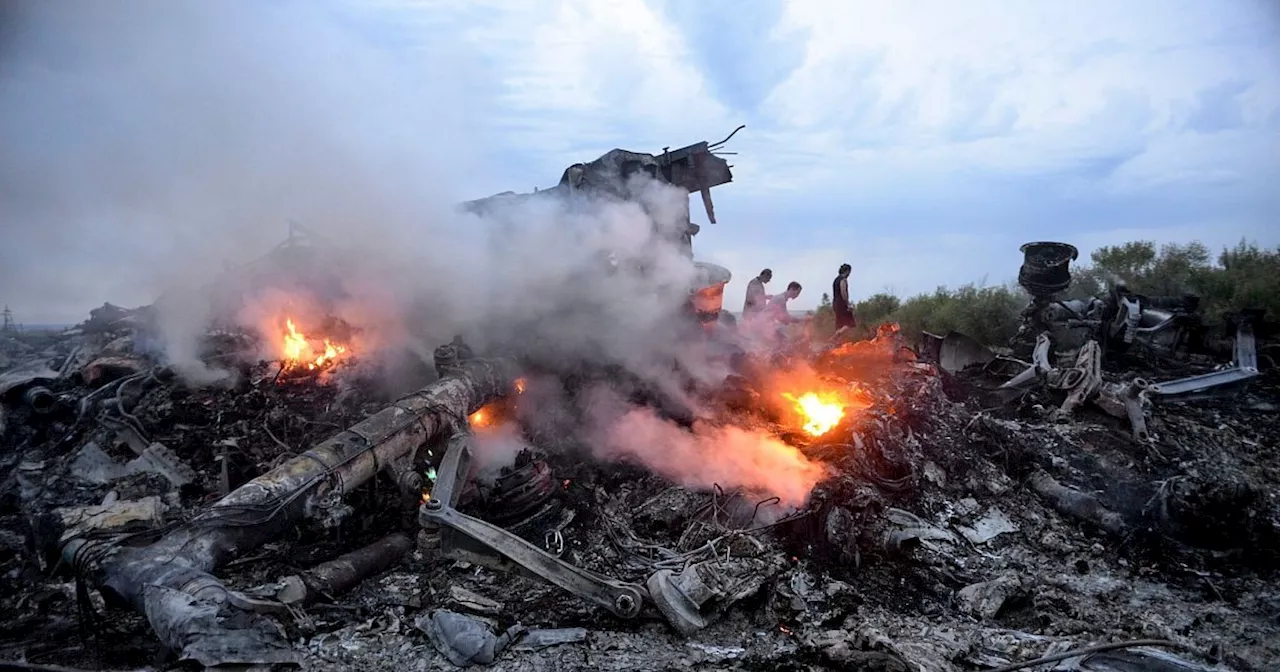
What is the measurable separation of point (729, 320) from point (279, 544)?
28.9ft

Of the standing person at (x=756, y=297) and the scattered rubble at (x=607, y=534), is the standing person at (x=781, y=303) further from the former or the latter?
the scattered rubble at (x=607, y=534)

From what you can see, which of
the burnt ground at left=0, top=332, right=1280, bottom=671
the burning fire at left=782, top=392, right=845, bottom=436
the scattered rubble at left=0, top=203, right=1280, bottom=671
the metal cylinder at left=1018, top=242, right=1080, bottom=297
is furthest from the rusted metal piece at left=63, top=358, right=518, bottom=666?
the metal cylinder at left=1018, top=242, right=1080, bottom=297

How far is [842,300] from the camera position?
1340 centimetres

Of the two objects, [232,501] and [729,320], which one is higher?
[729,320]

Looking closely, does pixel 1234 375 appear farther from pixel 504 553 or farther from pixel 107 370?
pixel 107 370

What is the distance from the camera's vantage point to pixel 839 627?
16.7 ft

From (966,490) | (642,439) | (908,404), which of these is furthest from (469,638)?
(908,404)

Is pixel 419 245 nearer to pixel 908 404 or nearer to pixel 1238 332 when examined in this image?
pixel 908 404

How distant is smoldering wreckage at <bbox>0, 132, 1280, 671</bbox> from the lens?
4746mm

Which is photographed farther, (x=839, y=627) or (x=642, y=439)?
(x=642, y=439)

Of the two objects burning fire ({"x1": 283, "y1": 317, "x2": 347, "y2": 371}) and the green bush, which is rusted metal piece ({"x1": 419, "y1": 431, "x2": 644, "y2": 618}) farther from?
the green bush

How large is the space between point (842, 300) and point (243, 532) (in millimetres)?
11397

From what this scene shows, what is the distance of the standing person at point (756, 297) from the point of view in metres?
14.9

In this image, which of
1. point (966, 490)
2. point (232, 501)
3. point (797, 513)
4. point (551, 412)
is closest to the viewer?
point (232, 501)
